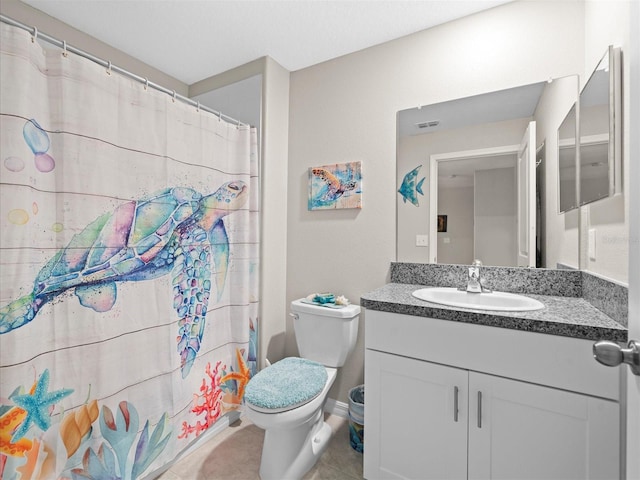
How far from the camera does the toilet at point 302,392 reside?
1440 millimetres

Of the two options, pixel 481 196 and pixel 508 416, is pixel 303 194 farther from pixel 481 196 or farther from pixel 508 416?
pixel 508 416

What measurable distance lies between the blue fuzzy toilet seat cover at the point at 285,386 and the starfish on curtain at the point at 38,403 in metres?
0.74

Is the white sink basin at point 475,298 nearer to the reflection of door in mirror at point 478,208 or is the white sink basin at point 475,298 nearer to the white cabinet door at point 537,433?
the reflection of door in mirror at point 478,208

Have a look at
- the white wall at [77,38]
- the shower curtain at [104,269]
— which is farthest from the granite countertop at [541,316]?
the white wall at [77,38]

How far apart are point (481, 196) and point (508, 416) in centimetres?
105

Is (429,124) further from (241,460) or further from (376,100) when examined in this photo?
(241,460)

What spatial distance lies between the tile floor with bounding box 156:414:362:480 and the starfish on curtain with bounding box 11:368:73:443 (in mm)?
663

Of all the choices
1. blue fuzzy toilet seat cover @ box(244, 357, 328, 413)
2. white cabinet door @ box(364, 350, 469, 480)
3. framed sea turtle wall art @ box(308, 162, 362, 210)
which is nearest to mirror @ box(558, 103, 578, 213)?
white cabinet door @ box(364, 350, 469, 480)

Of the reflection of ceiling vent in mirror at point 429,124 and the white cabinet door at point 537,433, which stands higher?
the reflection of ceiling vent in mirror at point 429,124

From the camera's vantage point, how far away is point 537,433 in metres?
1.12

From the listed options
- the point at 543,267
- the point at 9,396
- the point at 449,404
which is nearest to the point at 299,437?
the point at 449,404

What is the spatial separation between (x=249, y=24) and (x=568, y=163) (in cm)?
180

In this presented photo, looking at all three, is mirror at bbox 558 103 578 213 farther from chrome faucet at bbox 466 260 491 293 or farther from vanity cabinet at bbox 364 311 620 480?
vanity cabinet at bbox 364 311 620 480

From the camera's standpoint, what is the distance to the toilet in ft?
4.73
